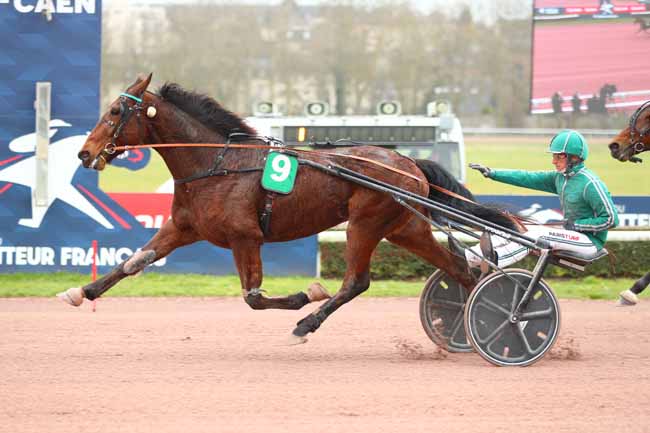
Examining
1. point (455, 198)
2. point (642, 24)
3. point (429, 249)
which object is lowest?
point (429, 249)

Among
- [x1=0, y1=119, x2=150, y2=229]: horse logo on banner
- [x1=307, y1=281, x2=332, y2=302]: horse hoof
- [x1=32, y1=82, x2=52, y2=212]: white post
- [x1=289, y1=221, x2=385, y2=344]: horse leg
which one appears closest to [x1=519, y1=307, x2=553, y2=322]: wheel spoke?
[x1=289, y1=221, x2=385, y2=344]: horse leg

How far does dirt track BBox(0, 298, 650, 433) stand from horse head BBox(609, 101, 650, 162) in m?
1.47

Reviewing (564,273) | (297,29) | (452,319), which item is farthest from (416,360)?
(297,29)

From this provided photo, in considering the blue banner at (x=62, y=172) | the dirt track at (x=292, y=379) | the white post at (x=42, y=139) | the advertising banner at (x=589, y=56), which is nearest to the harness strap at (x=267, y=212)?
the dirt track at (x=292, y=379)

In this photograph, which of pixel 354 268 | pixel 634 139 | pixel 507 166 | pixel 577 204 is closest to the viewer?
pixel 577 204

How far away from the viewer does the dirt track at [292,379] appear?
5117mm

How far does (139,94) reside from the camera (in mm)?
6961

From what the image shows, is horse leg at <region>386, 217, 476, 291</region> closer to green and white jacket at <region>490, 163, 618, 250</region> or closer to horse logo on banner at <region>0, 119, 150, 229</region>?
green and white jacket at <region>490, 163, 618, 250</region>

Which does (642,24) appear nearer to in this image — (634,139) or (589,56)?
(589,56)

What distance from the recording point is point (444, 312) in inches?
285

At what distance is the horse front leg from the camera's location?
698 centimetres

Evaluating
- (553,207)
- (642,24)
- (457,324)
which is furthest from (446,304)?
(642,24)

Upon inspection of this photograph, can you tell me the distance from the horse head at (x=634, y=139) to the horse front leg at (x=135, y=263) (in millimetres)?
3233

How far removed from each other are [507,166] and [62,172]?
18.8 metres
